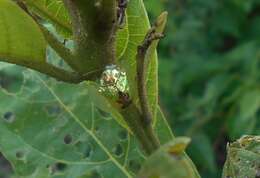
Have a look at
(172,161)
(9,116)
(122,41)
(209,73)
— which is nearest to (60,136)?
(9,116)

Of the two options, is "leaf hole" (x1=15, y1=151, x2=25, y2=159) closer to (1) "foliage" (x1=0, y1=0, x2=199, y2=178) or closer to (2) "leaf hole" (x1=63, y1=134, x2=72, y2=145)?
(1) "foliage" (x1=0, y1=0, x2=199, y2=178)

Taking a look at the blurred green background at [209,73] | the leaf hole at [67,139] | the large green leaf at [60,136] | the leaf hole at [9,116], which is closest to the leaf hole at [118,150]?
the large green leaf at [60,136]

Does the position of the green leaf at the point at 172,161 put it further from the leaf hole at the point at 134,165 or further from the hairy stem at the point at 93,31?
the leaf hole at the point at 134,165

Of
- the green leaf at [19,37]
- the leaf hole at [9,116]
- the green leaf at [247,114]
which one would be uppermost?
the green leaf at [19,37]

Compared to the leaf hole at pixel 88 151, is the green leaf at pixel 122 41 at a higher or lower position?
higher

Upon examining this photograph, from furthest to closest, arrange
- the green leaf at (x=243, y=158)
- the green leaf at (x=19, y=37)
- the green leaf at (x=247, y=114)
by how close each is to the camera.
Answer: the green leaf at (x=247, y=114)
the green leaf at (x=243, y=158)
the green leaf at (x=19, y=37)

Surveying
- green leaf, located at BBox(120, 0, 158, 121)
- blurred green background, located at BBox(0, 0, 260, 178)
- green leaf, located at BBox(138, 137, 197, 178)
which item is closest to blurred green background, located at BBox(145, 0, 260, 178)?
blurred green background, located at BBox(0, 0, 260, 178)

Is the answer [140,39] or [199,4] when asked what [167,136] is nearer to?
[140,39]
